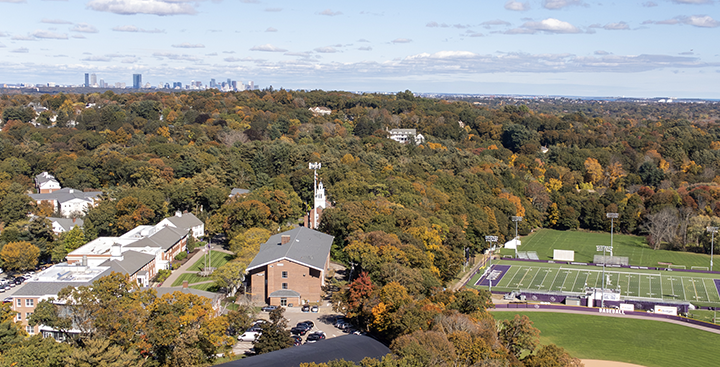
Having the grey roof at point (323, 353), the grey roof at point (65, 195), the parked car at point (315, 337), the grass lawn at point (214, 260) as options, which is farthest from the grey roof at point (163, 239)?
the grey roof at point (323, 353)

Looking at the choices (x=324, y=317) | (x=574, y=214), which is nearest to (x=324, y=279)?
(x=324, y=317)

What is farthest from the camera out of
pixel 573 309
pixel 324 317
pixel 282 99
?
pixel 282 99

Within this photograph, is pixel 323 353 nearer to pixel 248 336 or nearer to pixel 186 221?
pixel 248 336

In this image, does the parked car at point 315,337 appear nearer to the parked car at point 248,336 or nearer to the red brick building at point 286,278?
the parked car at point 248,336

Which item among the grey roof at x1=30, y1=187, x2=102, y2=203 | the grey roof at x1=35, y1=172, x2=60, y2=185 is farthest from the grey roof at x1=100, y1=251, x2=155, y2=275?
the grey roof at x1=35, y1=172, x2=60, y2=185

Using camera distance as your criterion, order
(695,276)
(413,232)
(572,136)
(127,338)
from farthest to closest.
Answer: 1. (572,136)
2. (695,276)
3. (413,232)
4. (127,338)

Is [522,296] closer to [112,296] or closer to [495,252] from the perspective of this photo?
[495,252]

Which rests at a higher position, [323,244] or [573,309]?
[323,244]
